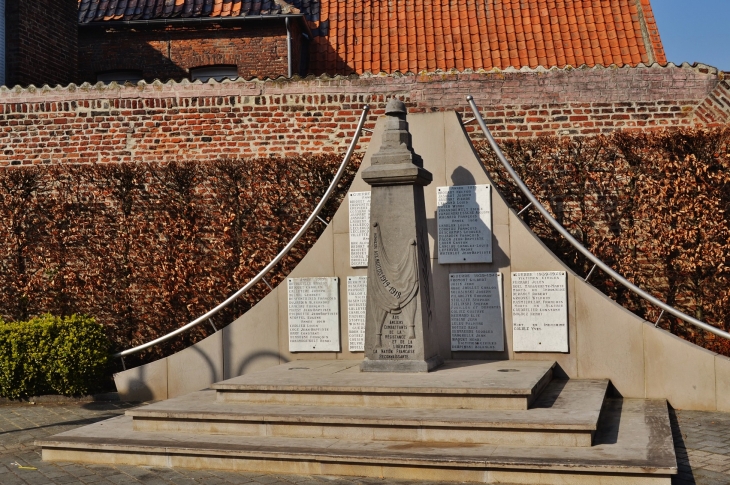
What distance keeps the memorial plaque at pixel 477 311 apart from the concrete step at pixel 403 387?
1.67ft

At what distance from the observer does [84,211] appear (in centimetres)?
1088

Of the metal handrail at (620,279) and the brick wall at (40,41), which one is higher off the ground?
the brick wall at (40,41)

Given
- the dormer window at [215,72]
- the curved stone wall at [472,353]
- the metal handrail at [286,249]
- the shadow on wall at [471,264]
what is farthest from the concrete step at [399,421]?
the dormer window at [215,72]

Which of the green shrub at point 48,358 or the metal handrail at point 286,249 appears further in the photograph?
the green shrub at point 48,358

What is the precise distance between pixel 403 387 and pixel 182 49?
11257 millimetres

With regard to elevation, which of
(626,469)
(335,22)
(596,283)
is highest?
(335,22)

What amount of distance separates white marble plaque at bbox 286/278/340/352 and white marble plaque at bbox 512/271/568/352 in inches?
76.1

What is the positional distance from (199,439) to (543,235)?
4851 mm

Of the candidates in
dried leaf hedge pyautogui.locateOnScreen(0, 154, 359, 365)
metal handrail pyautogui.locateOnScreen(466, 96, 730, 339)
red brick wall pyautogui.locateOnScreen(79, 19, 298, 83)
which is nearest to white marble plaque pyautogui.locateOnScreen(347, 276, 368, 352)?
dried leaf hedge pyautogui.locateOnScreen(0, 154, 359, 365)

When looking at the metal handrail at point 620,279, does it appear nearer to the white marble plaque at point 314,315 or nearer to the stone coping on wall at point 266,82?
the stone coping on wall at point 266,82

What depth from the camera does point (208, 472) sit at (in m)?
6.42

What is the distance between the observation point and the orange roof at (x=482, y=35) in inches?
605

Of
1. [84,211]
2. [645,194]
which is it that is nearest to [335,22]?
[84,211]

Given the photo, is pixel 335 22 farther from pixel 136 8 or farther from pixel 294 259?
pixel 294 259
